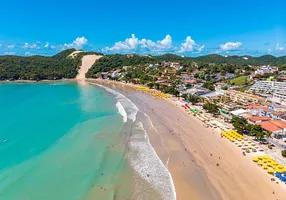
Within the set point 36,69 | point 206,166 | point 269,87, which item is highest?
point 36,69

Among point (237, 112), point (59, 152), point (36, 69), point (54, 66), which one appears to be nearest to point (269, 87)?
point (237, 112)

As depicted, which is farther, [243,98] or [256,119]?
[243,98]

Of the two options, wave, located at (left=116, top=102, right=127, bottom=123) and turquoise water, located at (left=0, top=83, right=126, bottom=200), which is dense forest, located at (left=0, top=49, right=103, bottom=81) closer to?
turquoise water, located at (left=0, top=83, right=126, bottom=200)

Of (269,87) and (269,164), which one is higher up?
(269,87)

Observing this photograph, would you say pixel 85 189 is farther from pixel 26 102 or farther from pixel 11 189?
pixel 26 102

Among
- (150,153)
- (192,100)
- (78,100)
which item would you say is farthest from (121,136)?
(78,100)

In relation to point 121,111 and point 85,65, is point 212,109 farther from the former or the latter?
point 85,65
